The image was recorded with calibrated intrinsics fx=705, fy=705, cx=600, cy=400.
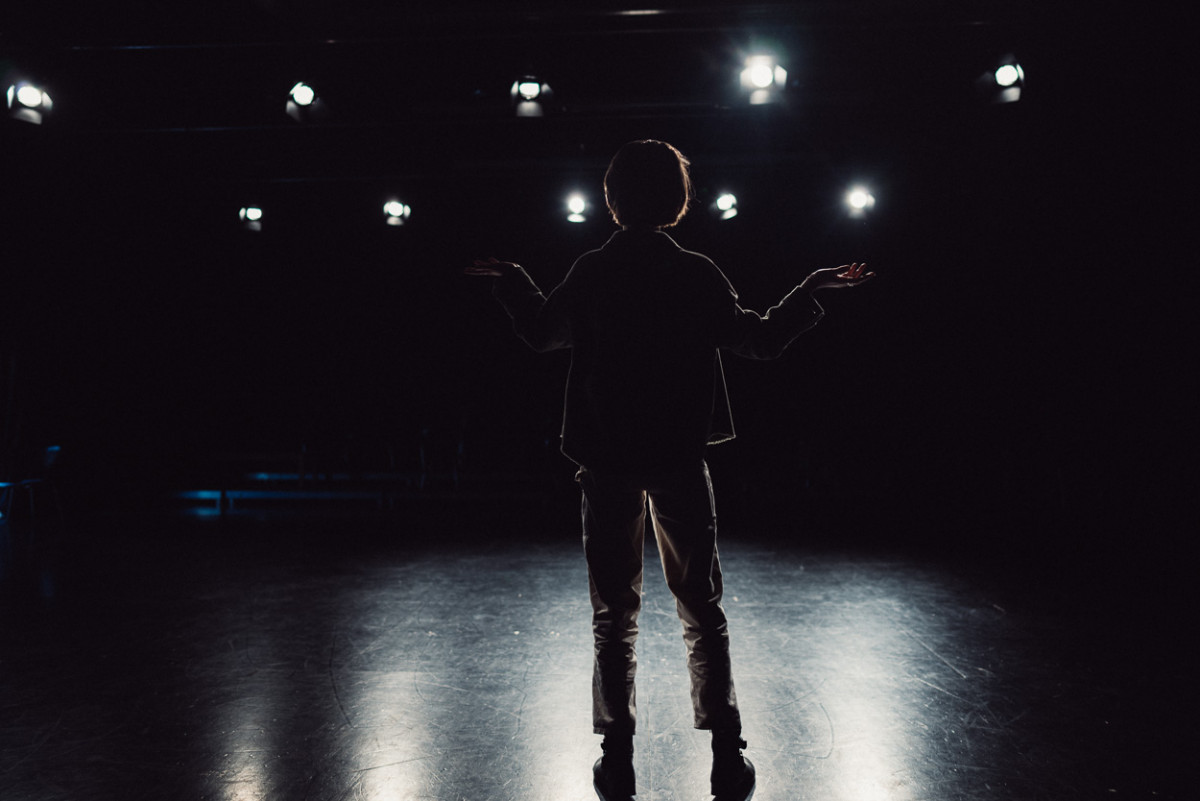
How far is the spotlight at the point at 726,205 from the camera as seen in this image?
6602 mm

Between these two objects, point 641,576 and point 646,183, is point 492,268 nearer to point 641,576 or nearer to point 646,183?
point 646,183

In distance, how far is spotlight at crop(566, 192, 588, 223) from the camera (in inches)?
263

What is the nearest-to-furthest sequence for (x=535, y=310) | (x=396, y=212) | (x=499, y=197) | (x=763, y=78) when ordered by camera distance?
(x=535, y=310) < (x=763, y=78) < (x=396, y=212) < (x=499, y=197)

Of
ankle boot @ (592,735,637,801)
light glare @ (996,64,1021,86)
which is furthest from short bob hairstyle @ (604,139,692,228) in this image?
light glare @ (996,64,1021,86)

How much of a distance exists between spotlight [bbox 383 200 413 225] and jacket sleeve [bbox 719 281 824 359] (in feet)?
19.9

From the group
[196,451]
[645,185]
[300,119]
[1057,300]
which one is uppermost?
[300,119]

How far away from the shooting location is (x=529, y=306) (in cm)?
168

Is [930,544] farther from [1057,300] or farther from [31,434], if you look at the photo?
[31,434]

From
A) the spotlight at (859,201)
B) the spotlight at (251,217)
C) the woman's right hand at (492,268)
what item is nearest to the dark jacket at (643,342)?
the woman's right hand at (492,268)

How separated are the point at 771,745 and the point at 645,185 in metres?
1.59

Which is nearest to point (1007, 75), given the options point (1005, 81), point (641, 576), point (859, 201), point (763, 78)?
point (1005, 81)

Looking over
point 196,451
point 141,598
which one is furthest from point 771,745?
point 196,451

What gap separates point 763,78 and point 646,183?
3.48 meters

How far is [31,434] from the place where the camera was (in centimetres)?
708
